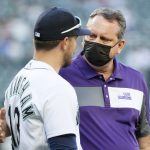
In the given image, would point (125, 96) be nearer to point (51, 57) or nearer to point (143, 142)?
point (143, 142)

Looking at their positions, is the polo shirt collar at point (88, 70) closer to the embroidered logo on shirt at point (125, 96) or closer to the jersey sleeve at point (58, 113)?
the embroidered logo on shirt at point (125, 96)

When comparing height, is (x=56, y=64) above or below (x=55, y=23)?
below

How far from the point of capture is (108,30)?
10.9 ft

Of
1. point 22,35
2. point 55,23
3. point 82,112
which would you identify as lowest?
point 22,35

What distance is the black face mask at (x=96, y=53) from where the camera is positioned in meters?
3.24

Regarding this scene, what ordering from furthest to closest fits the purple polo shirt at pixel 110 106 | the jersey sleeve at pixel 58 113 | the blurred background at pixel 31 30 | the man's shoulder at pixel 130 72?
the blurred background at pixel 31 30
the man's shoulder at pixel 130 72
the purple polo shirt at pixel 110 106
the jersey sleeve at pixel 58 113

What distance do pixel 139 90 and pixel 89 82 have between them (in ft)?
1.07

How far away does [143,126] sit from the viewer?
331cm

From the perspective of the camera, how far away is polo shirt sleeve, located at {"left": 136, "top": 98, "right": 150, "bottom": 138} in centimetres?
329

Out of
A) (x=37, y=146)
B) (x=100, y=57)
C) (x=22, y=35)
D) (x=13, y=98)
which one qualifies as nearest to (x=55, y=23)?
(x=13, y=98)

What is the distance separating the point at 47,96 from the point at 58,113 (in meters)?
0.09

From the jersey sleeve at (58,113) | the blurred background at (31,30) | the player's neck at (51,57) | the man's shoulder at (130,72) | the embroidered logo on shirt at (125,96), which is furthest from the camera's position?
the blurred background at (31,30)

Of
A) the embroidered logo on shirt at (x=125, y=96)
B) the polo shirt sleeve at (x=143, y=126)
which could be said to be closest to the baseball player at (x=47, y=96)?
the embroidered logo on shirt at (x=125, y=96)

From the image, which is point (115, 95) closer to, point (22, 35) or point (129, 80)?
point (129, 80)
